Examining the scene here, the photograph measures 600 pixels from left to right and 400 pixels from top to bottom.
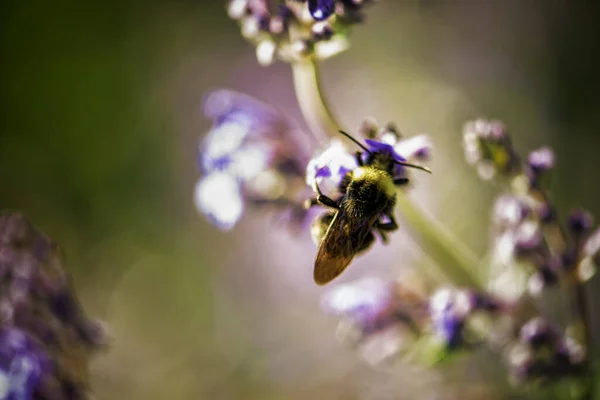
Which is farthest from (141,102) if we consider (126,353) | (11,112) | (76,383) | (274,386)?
(76,383)

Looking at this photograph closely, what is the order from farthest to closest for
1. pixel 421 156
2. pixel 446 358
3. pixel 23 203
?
pixel 23 203 → pixel 446 358 → pixel 421 156

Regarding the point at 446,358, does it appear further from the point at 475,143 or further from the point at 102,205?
the point at 102,205

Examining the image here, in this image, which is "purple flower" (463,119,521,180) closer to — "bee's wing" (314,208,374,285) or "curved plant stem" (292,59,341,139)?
"curved plant stem" (292,59,341,139)

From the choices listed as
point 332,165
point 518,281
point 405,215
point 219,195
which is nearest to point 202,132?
point 219,195

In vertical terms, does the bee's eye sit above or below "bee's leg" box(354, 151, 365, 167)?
above

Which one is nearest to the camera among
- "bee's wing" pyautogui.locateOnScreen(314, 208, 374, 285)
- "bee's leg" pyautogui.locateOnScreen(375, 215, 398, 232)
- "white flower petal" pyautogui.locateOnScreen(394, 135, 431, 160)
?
"bee's wing" pyautogui.locateOnScreen(314, 208, 374, 285)

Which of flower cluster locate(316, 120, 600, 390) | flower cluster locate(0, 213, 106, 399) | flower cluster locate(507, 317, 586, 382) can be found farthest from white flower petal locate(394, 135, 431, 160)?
flower cluster locate(0, 213, 106, 399)

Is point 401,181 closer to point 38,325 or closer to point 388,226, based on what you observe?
point 388,226
